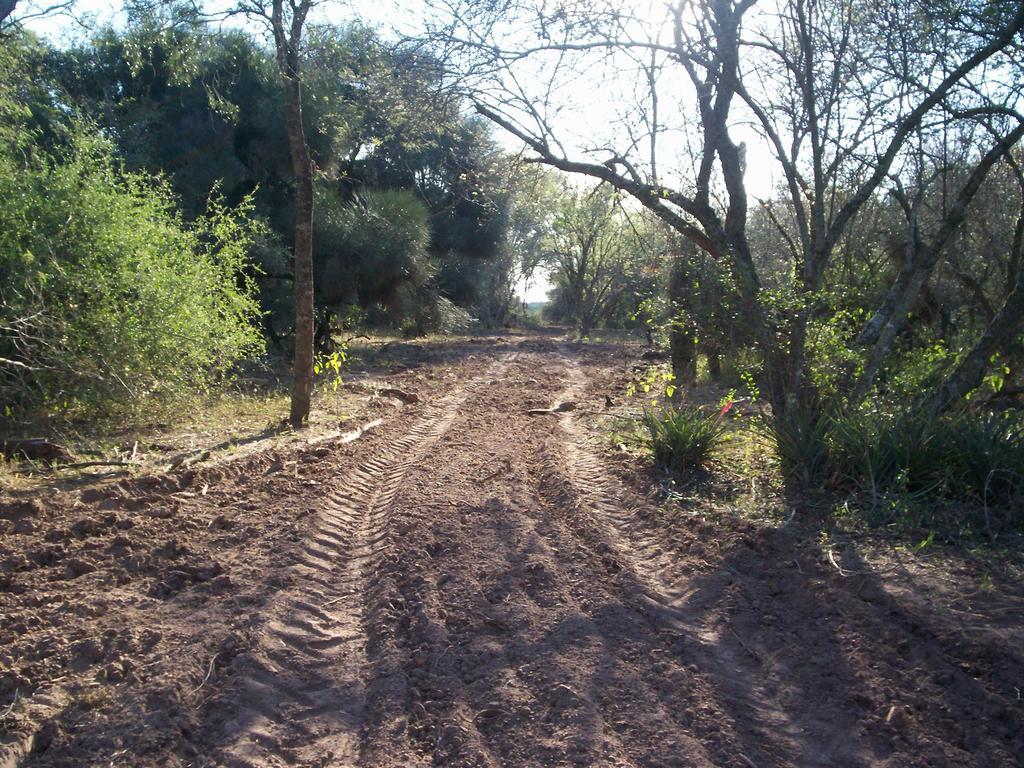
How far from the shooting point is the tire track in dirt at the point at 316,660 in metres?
3.47

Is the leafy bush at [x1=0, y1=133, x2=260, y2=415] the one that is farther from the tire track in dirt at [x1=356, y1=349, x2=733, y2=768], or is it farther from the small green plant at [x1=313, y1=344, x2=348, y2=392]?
the tire track in dirt at [x1=356, y1=349, x2=733, y2=768]

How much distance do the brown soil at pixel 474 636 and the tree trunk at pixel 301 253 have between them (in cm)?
313

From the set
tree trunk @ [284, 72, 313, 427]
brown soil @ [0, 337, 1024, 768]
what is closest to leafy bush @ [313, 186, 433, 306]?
tree trunk @ [284, 72, 313, 427]

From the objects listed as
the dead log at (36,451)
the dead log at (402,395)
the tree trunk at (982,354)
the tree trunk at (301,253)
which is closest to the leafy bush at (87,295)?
the dead log at (36,451)

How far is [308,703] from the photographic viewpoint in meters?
3.81

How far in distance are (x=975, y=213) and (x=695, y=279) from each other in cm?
654

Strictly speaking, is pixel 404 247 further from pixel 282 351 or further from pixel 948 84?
pixel 948 84

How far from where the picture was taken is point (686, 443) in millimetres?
7785

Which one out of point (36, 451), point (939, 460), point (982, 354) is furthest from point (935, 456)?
point (36, 451)

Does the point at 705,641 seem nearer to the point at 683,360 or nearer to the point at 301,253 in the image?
the point at 301,253

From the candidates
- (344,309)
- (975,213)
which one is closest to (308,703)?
(975,213)

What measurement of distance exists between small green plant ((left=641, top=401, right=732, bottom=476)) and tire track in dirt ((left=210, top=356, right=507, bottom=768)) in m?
2.69

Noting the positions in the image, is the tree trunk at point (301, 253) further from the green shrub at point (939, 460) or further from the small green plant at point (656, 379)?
the green shrub at point (939, 460)

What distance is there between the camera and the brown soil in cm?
349
